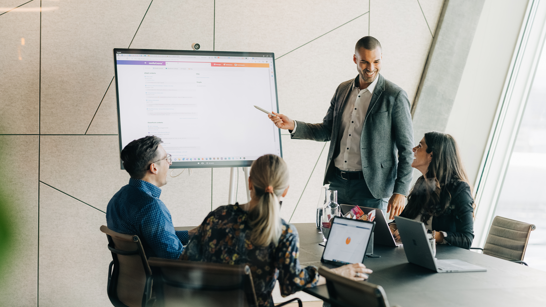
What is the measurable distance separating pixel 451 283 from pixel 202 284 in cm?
91

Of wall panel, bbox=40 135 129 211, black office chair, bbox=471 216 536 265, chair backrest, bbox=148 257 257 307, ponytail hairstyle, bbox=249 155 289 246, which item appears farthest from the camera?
wall panel, bbox=40 135 129 211

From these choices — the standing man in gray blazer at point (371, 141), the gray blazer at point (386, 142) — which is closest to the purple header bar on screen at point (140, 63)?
the standing man in gray blazer at point (371, 141)

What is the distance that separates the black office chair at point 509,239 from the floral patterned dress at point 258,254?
160 cm

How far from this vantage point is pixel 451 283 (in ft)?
5.61

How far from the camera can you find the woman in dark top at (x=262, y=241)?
1611 mm

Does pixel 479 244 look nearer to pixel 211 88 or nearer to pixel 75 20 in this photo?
pixel 211 88

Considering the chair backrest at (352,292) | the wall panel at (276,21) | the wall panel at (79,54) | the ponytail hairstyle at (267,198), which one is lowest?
the chair backrest at (352,292)

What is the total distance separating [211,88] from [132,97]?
514 millimetres

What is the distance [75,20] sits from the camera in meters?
3.33

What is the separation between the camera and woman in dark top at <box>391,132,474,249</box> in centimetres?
240

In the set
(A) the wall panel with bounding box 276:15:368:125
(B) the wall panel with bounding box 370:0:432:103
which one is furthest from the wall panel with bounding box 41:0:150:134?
(B) the wall panel with bounding box 370:0:432:103

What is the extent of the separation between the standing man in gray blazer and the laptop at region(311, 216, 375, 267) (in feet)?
3.33

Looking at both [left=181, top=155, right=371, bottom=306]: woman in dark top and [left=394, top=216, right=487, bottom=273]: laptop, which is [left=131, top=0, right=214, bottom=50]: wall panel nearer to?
[left=181, top=155, right=371, bottom=306]: woman in dark top

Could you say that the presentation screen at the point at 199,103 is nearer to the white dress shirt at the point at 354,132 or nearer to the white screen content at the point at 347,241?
the white dress shirt at the point at 354,132
